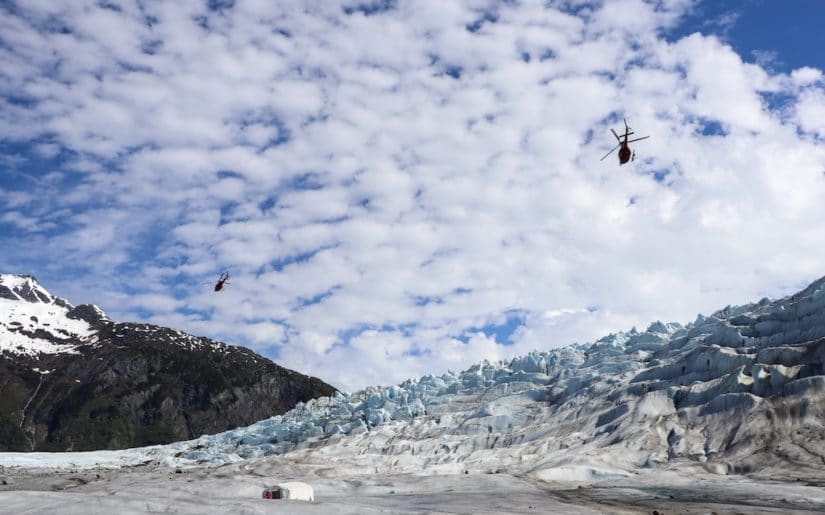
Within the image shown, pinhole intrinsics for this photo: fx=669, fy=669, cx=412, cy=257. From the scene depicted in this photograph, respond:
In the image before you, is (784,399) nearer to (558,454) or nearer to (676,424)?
(676,424)

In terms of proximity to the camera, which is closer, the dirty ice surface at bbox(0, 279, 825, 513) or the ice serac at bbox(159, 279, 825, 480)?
the dirty ice surface at bbox(0, 279, 825, 513)

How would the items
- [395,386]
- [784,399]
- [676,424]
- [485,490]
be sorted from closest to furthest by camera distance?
1. [485,490]
2. [784,399]
3. [676,424]
4. [395,386]

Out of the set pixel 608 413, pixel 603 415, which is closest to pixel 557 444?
pixel 603 415

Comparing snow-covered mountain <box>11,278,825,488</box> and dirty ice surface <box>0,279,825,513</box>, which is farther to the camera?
snow-covered mountain <box>11,278,825,488</box>

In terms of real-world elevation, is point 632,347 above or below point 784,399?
above

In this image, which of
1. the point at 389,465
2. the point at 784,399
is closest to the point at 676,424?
the point at 784,399
